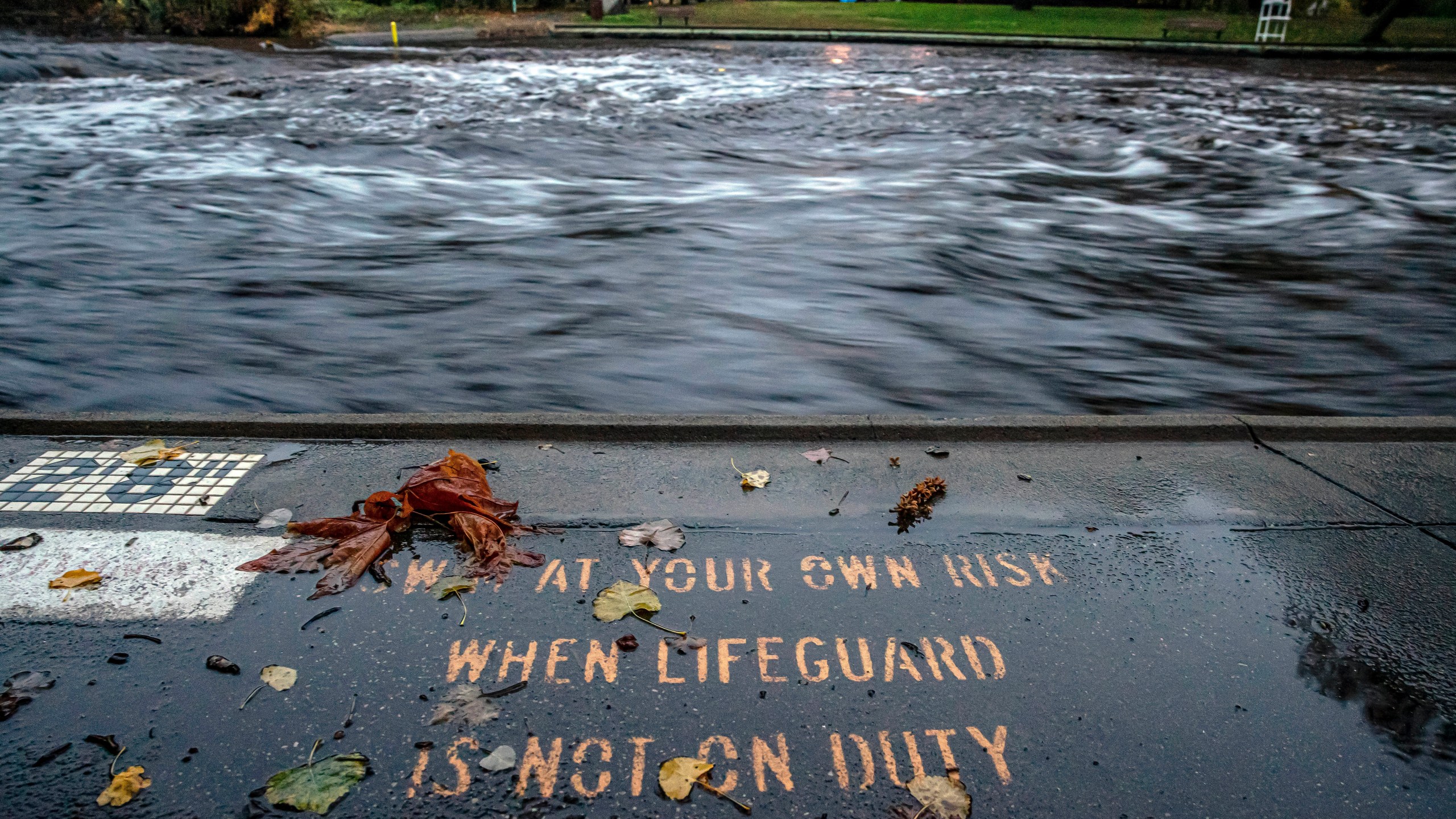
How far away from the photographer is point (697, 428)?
4430 mm

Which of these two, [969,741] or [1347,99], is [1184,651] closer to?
[969,741]

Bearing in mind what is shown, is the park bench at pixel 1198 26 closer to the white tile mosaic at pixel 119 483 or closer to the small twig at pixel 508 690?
the white tile mosaic at pixel 119 483

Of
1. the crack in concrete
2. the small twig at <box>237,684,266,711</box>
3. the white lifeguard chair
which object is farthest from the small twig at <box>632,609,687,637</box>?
the white lifeguard chair

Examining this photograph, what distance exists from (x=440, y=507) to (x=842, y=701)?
1.81m

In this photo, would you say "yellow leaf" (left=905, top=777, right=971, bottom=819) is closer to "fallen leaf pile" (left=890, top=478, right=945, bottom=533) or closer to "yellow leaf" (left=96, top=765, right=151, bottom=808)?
"fallen leaf pile" (left=890, top=478, right=945, bottom=533)

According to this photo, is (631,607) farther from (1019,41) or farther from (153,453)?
(1019,41)

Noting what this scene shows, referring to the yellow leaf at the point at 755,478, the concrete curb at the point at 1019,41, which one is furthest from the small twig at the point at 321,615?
the concrete curb at the point at 1019,41

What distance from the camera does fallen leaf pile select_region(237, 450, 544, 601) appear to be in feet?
11.1

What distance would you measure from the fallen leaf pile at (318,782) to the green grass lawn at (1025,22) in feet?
123

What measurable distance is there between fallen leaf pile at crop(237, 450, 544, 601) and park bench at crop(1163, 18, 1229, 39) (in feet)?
120

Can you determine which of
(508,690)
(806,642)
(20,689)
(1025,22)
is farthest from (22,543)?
(1025,22)

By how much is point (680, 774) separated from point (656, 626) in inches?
26.1

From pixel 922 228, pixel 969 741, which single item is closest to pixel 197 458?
pixel 969 741

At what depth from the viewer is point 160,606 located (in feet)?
10.3
